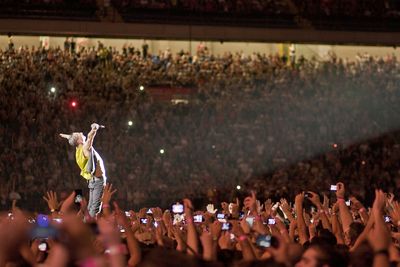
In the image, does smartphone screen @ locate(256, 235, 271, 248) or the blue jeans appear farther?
the blue jeans

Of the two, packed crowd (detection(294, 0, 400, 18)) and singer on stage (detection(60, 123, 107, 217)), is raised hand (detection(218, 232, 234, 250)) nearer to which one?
singer on stage (detection(60, 123, 107, 217))

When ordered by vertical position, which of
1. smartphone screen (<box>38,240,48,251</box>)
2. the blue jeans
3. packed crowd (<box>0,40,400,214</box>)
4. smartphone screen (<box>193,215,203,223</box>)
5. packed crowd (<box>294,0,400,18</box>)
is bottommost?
packed crowd (<box>0,40,400,214</box>)

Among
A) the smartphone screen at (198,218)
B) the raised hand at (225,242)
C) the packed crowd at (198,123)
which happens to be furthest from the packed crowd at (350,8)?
the raised hand at (225,242)

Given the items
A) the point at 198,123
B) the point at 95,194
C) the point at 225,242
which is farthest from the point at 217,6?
the point at 225,242

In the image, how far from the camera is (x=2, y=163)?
2245cm

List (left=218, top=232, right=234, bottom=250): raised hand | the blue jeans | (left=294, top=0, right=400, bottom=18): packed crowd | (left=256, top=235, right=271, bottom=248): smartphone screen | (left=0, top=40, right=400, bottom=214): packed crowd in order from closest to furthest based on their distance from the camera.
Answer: (left=256, top=235, right=271, bottom=248): smartphone screen
(left=218, top=232, right=234, bottom=250): raised hand
the blue jeans
(left=0, top=40, right=400, bottom=214): packed crowd
(left=294, top=0, right=400, bottom=18): packed crowd

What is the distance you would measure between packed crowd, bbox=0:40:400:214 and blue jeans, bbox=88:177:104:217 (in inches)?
278

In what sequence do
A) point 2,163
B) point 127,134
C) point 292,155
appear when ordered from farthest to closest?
1. point 292,155
2. point 127,134
3. point 2,163

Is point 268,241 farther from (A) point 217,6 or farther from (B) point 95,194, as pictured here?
(A) point 217,6

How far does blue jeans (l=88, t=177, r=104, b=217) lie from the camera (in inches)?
547

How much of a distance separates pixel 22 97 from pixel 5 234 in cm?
2064

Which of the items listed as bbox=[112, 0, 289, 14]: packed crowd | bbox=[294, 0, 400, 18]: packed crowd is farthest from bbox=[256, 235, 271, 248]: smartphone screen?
bbox=[294, 0, 400, 18]: packed crowd

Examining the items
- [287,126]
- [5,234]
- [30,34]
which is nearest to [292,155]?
[287,126]

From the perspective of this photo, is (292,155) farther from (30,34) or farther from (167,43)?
(30,34)
